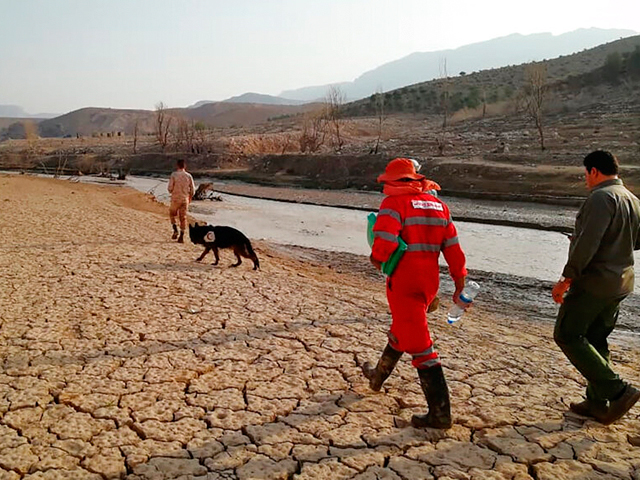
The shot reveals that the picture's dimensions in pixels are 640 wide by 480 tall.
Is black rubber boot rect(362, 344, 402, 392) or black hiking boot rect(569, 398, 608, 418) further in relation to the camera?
black rubber boot rect(362, 344, 402, 392)

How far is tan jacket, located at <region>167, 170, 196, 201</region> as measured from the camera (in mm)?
9781

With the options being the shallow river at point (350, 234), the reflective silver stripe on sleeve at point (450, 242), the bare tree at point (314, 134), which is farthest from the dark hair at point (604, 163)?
the bare tree at point (314, 134)


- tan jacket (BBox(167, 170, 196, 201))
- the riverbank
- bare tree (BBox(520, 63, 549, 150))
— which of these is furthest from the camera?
bare tree (BBox(520, 63, 549, 150))

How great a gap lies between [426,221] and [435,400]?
1227mm

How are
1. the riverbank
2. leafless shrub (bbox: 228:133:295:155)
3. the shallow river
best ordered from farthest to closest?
leafless shrub (bbox: 228:133:295:155) → the riverbank → the shallow river

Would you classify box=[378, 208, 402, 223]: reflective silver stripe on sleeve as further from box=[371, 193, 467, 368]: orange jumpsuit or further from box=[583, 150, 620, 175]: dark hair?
box=[583, 150, 620, 175]: dark hair

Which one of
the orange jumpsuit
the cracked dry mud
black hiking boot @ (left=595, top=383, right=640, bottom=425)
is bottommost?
the cracked dry mud

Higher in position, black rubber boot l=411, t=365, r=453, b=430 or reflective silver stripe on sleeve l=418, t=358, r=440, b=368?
reflective silver stripe on sleeve l=418, t=358, r=440, b=368

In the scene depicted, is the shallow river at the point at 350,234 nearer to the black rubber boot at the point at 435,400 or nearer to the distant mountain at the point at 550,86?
the black rubber boot at the point at 435,400

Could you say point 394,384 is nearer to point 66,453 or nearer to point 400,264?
point 400,264

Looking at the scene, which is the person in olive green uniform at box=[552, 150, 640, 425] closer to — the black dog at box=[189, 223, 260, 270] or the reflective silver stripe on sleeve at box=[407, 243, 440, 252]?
the reflective silver stripe on sleeve at box=[407, 243, 440, 252]

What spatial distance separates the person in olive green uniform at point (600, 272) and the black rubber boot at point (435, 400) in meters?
0.91

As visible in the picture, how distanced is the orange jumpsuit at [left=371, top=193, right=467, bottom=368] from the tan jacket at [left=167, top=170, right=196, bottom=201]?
23.1 ft

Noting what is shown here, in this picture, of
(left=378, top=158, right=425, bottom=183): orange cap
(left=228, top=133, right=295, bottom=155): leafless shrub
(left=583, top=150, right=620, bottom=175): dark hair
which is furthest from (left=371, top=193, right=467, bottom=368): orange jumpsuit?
(left=228, top=133, right=295, bottom=155): leafless shrub
